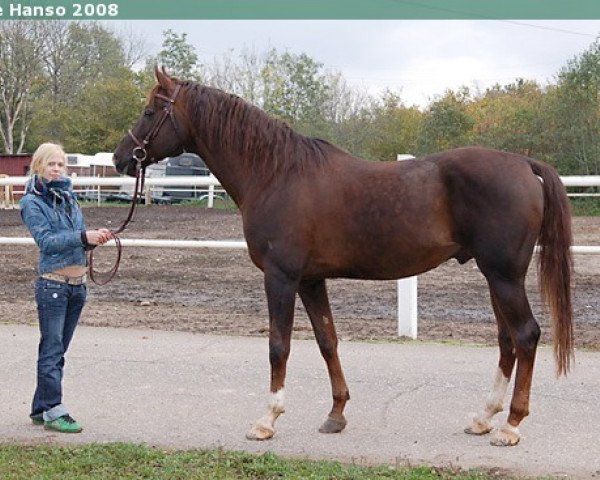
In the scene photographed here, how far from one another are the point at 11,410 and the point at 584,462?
371cm

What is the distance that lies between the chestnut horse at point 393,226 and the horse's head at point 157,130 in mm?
35

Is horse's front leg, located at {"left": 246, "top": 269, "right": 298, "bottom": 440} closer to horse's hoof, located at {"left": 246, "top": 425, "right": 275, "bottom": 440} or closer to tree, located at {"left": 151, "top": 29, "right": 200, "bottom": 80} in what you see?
horse's hoof, located at {"left": 246, "top": 425, "right": 275, "bottom": 440}

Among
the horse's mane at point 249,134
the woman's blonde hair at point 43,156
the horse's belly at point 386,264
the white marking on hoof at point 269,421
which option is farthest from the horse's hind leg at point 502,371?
the woman's blonde hair at point 43,156

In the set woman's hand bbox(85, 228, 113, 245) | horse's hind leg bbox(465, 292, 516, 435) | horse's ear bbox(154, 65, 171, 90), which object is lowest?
horse's hind leg bbox(465, 292, 516, 435)

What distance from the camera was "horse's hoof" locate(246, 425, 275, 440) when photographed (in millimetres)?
4980

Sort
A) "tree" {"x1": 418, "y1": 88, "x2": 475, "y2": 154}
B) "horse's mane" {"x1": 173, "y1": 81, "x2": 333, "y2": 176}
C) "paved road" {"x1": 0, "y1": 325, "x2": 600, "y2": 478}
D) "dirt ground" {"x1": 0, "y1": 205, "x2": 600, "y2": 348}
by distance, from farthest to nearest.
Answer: "tree" {"x1": 418, "y1": 88, "x2": 475, "y2": 154}, "dirt ground" {"x1": 0, "y1": 205, "x2": 600, "y2": 348}, "horse's mane" {"x1": 173, "y1": 81, "x2": 333, "y2": 176}, "paved road" {"x1": 0, "y1": 325, "x2": 600, "y2": 478}

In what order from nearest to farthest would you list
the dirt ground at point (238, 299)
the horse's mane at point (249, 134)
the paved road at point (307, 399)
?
the paved road at point (307, 399) → the horse's mane at point (249, 134) → the dirt ground at point (238, 299)

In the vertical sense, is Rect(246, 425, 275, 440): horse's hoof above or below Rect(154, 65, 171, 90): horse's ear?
below

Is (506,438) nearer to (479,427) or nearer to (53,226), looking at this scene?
(479,427)

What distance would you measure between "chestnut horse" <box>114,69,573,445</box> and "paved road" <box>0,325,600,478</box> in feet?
0.80

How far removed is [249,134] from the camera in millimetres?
5332

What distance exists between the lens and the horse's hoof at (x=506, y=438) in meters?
4.82

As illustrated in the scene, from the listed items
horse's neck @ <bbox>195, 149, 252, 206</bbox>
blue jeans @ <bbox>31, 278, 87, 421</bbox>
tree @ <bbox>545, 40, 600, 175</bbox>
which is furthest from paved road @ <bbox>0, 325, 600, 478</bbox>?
tree @ <bbox>545, 40, 600, 175</bbox>

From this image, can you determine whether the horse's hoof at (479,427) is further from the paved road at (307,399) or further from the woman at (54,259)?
the woman at (54,259)
